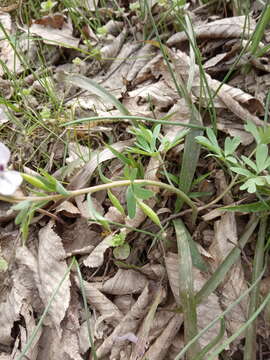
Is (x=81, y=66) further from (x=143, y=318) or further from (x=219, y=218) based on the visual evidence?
(x=143, y=318)

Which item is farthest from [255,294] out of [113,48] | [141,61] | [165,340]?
→ [113,48]

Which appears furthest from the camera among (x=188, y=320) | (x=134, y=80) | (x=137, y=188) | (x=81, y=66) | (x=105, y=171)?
(x=81, y=66)

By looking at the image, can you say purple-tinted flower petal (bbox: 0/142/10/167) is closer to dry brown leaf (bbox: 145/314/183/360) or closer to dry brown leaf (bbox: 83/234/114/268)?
dry brown leaf (bbox: 83/234/114/268)

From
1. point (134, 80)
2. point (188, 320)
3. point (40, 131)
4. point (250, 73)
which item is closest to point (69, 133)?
point (40, 131)

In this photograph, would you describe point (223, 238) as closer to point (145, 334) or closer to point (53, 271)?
point (145, 334)

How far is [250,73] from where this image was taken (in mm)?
1769

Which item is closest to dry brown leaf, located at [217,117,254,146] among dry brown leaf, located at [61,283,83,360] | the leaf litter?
the leaf litter

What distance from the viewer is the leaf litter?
138 centimetres

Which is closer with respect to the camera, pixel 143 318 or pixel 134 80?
pixel 143 318

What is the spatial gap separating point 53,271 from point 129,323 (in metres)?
0.34

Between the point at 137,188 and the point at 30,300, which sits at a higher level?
the point at 137,188

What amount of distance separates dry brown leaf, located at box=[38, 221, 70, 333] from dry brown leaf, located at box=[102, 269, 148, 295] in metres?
0.15

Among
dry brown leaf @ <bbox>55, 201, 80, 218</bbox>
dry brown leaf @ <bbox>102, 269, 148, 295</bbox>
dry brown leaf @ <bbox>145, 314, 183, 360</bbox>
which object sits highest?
dry brown leaf @ <bbox>55, 201, 80, 218</bbox>

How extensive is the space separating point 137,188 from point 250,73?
92 cm
